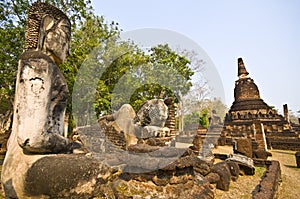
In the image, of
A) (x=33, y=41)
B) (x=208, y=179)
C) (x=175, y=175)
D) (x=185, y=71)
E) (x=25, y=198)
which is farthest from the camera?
(x=185, y=71)

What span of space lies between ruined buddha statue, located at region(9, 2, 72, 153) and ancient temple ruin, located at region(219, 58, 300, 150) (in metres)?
11.7

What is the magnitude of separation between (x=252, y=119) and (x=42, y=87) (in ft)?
64.6

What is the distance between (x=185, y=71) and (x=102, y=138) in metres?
11.1

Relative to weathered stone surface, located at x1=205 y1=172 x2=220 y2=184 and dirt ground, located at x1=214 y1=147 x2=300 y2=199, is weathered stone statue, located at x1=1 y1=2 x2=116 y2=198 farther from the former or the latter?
dirt ground, located at x1=214 y1=147 x2=300 y2=199

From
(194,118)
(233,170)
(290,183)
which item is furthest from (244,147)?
(194,118)

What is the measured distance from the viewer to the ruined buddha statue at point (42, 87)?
165cm

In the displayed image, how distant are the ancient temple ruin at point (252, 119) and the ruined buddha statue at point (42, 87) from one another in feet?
38.3

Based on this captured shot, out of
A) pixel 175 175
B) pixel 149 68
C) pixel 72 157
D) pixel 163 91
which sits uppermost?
pixel 149 68

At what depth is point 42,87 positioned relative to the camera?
1.73m

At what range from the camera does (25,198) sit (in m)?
1.49

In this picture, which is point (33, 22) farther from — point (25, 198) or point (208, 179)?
point (208, 179)

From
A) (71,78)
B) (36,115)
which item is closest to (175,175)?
(36,115)

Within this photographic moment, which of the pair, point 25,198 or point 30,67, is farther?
point 30,67

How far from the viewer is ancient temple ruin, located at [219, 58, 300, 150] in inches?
525
